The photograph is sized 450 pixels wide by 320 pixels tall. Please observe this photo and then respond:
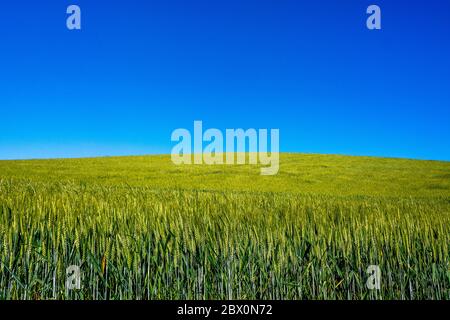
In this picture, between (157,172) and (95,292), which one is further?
(157,172)

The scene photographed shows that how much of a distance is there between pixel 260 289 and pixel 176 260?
0.77 meters

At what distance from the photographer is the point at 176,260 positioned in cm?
350

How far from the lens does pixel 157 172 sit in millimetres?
25391

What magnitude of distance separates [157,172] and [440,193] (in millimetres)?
15969

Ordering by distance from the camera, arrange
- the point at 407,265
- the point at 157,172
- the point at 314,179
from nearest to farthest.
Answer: the point at 407,265
the point at 314,179
the point at 157,172

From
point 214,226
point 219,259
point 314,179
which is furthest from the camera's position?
point 314,179
